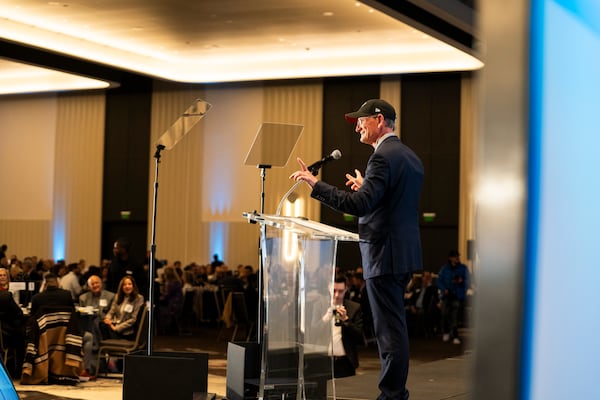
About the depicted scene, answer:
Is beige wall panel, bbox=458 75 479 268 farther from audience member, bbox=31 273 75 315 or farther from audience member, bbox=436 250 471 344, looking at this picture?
audience member, bbox=31 273 75 315

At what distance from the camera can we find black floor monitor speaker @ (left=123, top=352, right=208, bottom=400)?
4.73m

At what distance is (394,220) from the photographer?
3676mm

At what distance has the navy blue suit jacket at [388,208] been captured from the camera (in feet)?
→ 11.8

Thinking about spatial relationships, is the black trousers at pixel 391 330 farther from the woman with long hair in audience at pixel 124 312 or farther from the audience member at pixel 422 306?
the audience member at pixel 422 306

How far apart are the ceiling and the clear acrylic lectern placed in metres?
7.52

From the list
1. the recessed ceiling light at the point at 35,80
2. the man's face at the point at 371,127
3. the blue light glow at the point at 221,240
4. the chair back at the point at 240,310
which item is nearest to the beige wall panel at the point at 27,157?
the recessed ceiling light at the point at 35,80

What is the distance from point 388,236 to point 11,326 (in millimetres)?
5641

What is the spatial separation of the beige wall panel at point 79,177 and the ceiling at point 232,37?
3.56 metres

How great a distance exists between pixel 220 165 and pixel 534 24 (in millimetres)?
18094

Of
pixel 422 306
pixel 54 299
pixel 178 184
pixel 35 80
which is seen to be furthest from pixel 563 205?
pixel 178 184

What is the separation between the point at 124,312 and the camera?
339 inches

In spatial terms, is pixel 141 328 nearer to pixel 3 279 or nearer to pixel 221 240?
pixel 3 279

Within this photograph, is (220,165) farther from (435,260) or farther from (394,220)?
(394,220)

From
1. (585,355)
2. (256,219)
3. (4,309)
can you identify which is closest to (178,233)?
(4,309)
